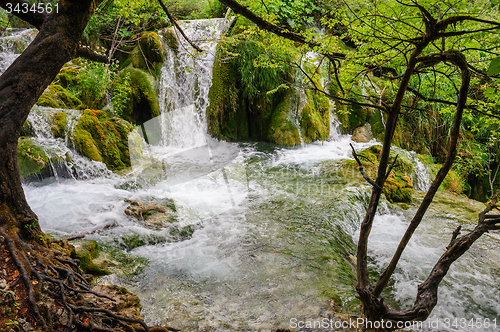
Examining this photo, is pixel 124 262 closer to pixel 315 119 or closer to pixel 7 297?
pixel 7 297

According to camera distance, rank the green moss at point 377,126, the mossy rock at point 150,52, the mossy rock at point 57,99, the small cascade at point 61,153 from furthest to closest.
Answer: the green moss at point 377,126 → the mossy rock at point 150,52 → the mossy rock at point 57,99 → the small cascade at point 61,153

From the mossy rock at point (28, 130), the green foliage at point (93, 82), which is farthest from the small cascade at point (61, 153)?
the green foliage at point (93, 82)

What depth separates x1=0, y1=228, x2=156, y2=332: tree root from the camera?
1507 mm

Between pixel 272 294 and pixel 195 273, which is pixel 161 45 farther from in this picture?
pixel 272 294

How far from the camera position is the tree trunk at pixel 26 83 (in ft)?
5.47

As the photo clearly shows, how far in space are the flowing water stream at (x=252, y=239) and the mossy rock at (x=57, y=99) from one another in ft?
2.50

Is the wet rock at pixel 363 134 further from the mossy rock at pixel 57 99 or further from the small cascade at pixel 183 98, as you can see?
the mossy rock at pixel 57 99

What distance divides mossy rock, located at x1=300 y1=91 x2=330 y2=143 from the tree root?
8.20 m

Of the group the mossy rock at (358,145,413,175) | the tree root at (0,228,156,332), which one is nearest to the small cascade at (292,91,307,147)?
the mossy rock at (358,145,413,175)

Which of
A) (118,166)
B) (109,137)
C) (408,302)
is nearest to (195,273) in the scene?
(408,302)

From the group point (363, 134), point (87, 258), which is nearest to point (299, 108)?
point (363, 134)

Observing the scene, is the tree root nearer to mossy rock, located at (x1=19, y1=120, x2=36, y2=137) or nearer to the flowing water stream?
the flowing water stream

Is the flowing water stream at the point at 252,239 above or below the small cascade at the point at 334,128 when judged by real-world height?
below

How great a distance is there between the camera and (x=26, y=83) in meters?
1.71
